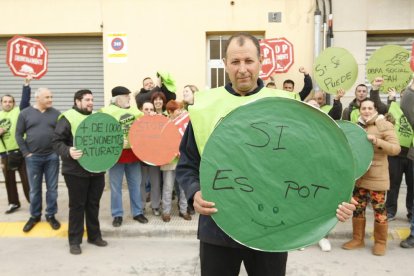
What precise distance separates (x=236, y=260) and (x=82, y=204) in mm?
3177

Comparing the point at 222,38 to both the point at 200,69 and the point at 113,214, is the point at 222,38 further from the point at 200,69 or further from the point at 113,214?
the point at 113,214

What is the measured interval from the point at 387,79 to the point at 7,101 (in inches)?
231

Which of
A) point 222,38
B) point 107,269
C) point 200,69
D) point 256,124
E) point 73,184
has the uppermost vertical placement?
point 222,38

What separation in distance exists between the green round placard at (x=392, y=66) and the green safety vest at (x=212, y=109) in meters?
4.54

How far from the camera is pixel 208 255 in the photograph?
6.77 feet

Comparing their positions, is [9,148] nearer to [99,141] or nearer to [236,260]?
[99,141]

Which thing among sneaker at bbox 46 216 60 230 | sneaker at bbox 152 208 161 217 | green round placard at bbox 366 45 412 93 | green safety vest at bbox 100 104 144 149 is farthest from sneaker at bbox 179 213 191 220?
green round placard at bbox 366 45 412 93

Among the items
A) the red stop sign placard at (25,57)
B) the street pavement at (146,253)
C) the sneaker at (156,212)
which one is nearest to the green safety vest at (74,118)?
the street pavement at (146,253)

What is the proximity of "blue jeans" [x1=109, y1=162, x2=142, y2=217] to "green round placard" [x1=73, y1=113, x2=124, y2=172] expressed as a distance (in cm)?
57

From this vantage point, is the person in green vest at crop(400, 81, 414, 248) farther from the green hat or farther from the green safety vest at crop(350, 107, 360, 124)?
the green hat

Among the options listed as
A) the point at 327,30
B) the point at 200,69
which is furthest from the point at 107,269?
the point at 327,30

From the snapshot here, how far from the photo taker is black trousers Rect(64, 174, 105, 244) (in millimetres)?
4750

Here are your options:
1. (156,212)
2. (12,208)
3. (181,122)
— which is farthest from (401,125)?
(12,208)

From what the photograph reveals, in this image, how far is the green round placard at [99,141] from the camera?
4.75m
